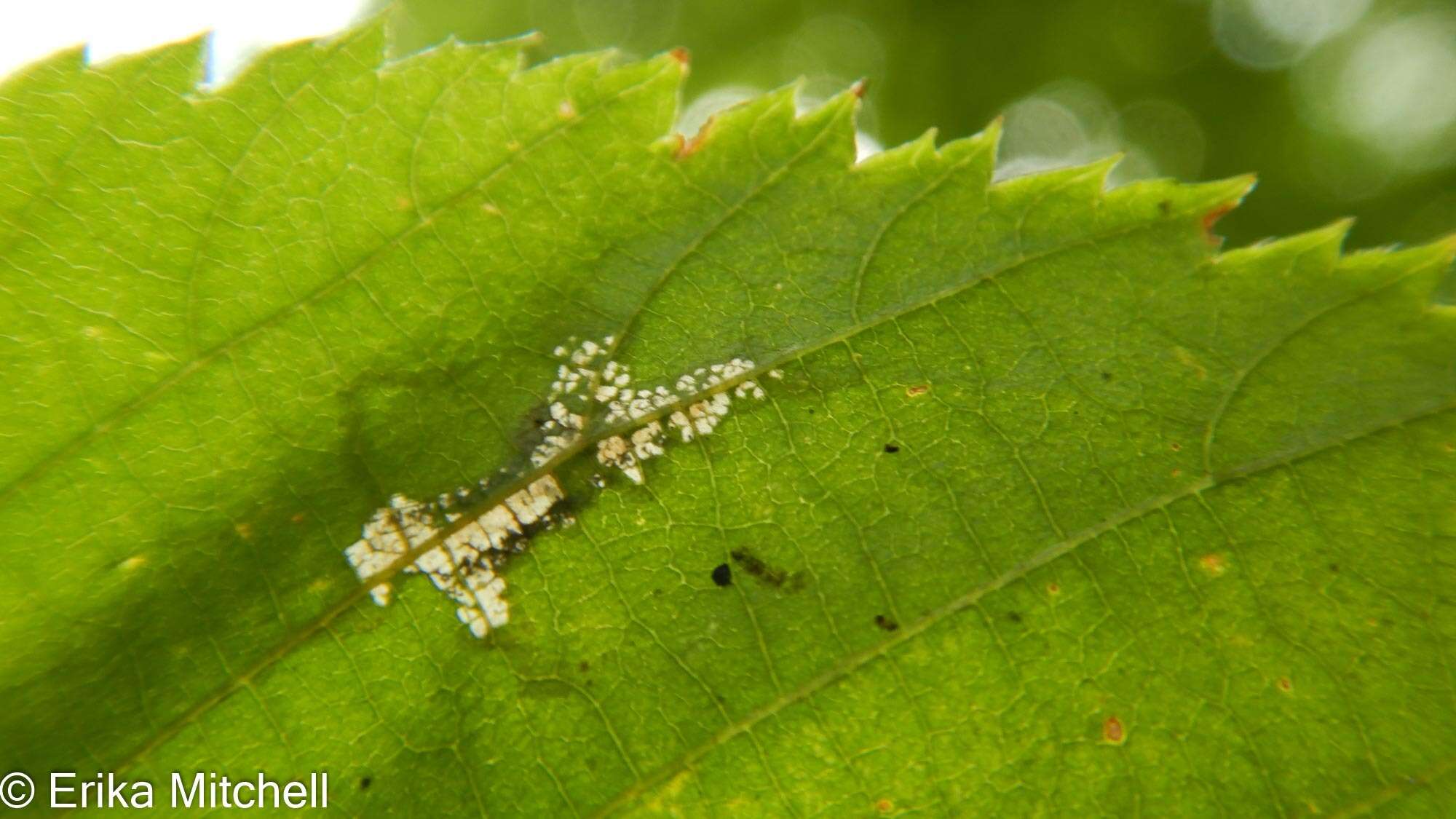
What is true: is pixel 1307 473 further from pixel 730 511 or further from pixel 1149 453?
pixel 730 511

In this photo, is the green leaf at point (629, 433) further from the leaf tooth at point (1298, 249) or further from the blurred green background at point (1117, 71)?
the blurred green background at point (1117, 71)

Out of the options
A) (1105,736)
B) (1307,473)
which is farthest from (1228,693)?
(1307,473)

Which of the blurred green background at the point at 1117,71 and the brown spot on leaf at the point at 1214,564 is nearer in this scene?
the brown spot on leaf at the point at 1214,564

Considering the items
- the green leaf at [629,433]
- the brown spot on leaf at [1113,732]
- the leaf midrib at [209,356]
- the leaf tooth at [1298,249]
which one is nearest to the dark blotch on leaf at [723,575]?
the green leaf at [629,433]

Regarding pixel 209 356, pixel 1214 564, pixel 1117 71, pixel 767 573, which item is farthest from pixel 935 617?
pixel 1117 71

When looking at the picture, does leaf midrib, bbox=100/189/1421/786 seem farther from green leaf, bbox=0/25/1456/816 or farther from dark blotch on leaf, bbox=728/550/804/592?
dark blotch on leaf, bbox=728/550/804/592

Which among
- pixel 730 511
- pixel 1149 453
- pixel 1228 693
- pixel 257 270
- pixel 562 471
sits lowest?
pixel 1228 693

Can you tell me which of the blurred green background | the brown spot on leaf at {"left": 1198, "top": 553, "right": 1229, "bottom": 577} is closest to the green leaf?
the brown spot on leaf at {"left": 1198, "top": 553, "right": 1229, "bottom": 577}

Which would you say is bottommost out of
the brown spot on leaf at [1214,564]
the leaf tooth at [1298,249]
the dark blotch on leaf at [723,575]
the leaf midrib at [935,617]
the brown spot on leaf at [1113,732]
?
the brown spot on leaf at [1113,732]
